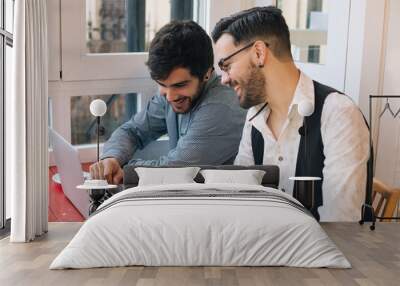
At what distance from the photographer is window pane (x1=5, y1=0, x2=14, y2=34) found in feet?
14.3

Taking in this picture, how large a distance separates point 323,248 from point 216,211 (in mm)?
611

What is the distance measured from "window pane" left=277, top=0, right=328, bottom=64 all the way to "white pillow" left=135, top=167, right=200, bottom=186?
1144mm

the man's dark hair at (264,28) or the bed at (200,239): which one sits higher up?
the man's dark hair at (264,28)

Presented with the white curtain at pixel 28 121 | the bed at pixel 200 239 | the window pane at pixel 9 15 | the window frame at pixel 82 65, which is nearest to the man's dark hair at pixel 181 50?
the window frame at pixel 82 65

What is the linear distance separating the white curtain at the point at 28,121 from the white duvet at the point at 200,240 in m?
0.71

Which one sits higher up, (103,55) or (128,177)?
(103,55)

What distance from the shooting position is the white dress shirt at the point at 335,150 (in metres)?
4.43

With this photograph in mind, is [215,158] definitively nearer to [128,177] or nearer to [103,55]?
[128,177]

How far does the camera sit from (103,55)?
4773 mm

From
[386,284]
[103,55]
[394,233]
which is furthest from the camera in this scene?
[103,55]

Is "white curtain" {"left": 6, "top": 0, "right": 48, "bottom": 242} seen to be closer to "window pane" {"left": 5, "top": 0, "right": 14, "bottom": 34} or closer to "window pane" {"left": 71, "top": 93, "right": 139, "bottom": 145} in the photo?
"window pane" {"left": 5, "top": 0, "right": 14, "bottom": 34}

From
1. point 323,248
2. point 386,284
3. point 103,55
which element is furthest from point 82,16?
point 386,284

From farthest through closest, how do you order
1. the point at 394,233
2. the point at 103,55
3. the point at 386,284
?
the point at 103,55
the point at 394,233
the point at 386,284

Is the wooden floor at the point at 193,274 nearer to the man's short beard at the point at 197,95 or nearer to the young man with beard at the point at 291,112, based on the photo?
the young man with beard at the point at 291,112
